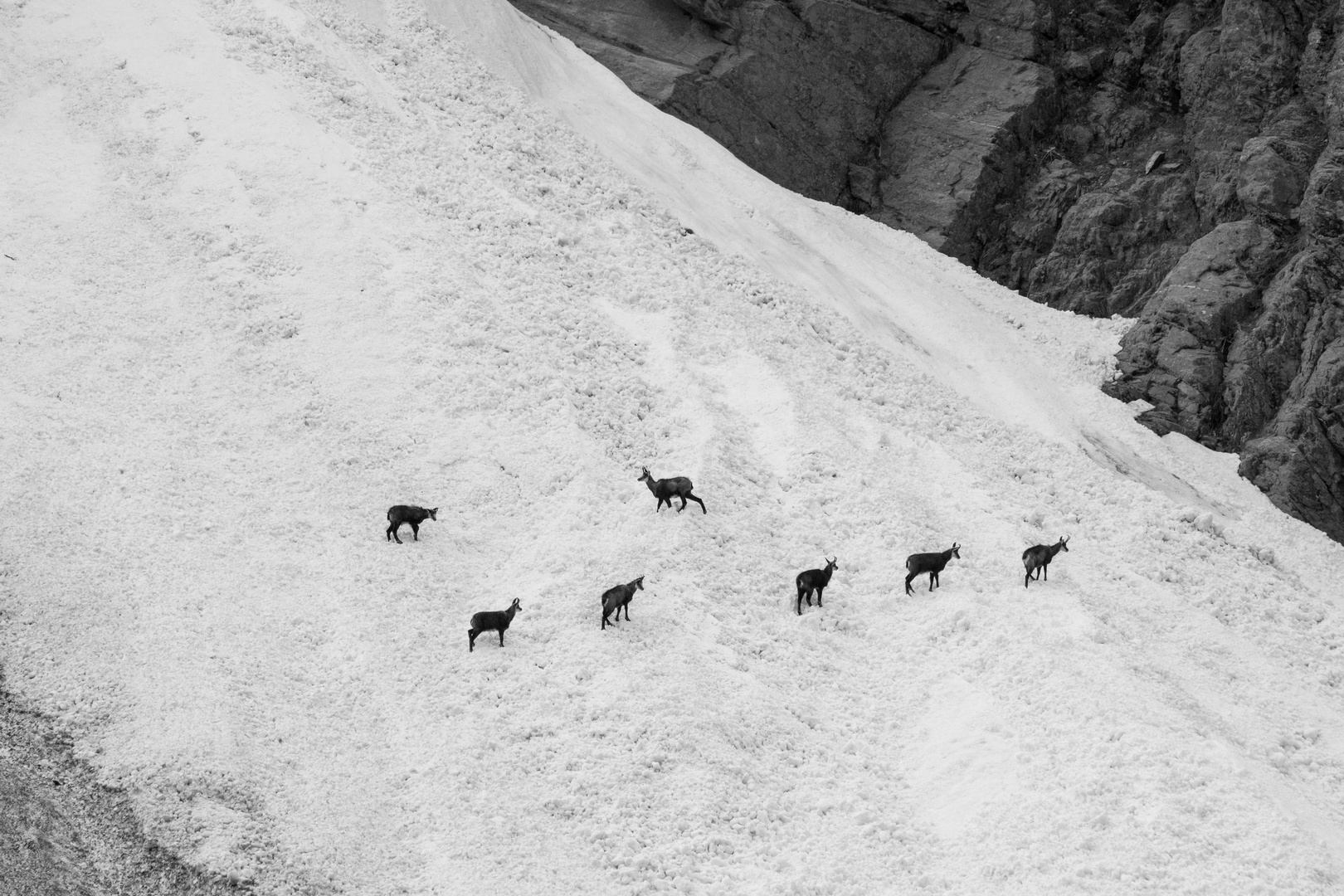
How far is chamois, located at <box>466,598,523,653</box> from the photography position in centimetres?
1620

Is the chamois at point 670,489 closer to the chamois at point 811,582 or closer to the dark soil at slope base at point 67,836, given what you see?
the chamois at point 811,582

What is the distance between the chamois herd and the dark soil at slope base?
16.4 ft

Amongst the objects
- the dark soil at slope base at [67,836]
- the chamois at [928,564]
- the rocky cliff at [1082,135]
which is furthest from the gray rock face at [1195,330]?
the dark soil at slope base at [67,836]

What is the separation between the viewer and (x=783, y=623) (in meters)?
18.4

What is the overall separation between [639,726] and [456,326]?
10.7m

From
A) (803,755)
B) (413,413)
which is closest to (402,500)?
(413,413)

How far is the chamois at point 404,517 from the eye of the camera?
1802 cm

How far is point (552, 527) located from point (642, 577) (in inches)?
99.3

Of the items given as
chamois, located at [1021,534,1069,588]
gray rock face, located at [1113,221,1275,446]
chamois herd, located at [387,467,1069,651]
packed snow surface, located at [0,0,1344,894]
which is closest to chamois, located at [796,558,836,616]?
chamois herd, located at [387,467,1069,651]

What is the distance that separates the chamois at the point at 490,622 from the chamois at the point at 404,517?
2.51 metres

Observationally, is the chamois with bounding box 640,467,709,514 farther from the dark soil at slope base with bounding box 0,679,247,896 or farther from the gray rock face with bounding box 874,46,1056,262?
the gray rock face with bounding box 874,46,1056,262

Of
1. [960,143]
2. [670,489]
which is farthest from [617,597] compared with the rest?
[960,143]

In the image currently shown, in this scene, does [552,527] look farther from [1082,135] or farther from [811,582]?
[1082,135]

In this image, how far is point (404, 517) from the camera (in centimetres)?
1803
